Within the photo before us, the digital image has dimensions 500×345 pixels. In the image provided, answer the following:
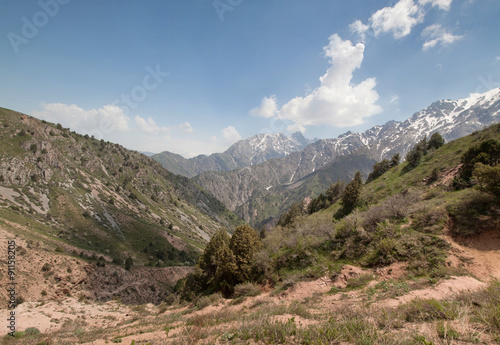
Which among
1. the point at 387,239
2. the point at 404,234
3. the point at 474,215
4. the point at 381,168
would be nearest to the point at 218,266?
the point at 387,239

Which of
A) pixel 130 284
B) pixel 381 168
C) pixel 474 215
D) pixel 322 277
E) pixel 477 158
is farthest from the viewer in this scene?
pixel 381 168

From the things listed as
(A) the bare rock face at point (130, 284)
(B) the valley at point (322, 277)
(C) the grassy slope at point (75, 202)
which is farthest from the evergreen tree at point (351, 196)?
(C) the grassy slope at point (75, 202)

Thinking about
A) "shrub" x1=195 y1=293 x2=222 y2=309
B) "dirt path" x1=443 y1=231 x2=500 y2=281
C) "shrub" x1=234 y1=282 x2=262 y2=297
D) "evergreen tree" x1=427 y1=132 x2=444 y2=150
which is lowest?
"shrub" x1=195 y1=293 x2=222 y2=309

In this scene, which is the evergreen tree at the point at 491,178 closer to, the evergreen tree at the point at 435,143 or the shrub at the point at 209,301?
the shrub at the point at 209,301

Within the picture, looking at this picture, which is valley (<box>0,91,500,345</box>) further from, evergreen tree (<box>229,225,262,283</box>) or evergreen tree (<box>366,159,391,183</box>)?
evergreen tree (<box>366,159,391,183</box>)

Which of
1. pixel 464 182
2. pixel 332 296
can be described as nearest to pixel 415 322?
pixel 332 296

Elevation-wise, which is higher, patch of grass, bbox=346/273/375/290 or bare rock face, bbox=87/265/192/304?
patch of grass, bbox=346/273/375/290

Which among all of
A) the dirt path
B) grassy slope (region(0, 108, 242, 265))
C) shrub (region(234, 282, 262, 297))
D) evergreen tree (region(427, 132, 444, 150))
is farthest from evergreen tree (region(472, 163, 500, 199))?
grassy slope (region(0, 108, 242, 265))

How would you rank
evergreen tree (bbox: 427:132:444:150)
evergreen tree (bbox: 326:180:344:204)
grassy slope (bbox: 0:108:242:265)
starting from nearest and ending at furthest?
evergreen tree (bbox: 427:132:444:150)
evergreen tree (bbox: 326:180:344:204)
grassy slope (bbox: 0:108:242:265)

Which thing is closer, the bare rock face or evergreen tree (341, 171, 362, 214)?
evergreen tree (341, 171, 362, 214)

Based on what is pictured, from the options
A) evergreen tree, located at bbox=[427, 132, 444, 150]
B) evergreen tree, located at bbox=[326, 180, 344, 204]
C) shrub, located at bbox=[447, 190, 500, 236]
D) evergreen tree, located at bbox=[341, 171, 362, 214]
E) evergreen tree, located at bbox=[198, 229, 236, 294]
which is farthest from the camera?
evergreen tree, located at bbox=[326, 180, 344, 204]

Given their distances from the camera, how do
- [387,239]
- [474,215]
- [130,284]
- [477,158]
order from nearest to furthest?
[474,215]
[387,239]
[477,158]
[130,284]

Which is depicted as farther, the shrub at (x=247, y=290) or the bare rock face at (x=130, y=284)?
the bare rock face at (x=130, y=284)

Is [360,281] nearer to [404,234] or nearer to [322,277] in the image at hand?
[322,277]
